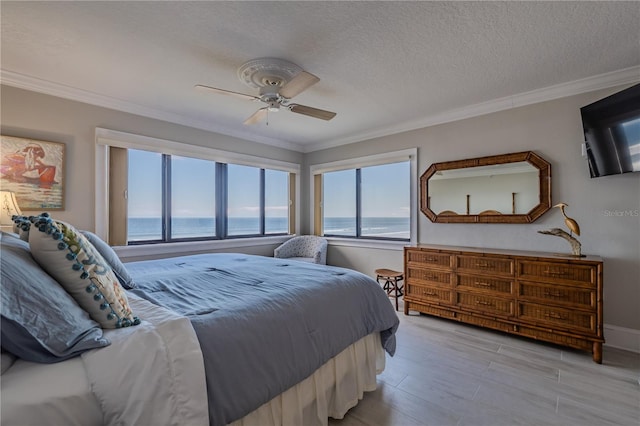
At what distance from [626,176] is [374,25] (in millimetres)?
2781

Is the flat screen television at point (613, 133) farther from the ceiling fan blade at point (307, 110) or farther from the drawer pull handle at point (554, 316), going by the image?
the ceiling fan blade at point (307, 110)

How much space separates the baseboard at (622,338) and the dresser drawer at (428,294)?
140cm

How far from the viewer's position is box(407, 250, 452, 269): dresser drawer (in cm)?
327

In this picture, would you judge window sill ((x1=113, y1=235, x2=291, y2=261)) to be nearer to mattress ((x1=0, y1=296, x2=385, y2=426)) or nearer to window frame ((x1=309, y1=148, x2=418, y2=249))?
window frame ((x1=309, y1=148, x2=418, y2=249))

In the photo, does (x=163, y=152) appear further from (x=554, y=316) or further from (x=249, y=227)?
(x=554, y=316)

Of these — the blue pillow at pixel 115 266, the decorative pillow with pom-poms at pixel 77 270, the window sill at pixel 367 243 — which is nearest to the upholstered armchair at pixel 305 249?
the window sill at pixel 367 243

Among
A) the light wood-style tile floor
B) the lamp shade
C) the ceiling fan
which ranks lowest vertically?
the light wood-style tile floor

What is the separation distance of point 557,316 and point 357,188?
3.10 meters

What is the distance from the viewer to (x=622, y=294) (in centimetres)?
268

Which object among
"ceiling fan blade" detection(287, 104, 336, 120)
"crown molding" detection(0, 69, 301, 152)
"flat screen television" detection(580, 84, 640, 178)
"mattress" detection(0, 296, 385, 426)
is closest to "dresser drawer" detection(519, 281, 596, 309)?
"flat screen television" detection(580, 84, 640, 178)

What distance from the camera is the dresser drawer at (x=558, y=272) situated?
2457 mm

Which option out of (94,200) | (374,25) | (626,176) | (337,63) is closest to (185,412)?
(374,25)

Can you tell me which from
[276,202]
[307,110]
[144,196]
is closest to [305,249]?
[276,202]

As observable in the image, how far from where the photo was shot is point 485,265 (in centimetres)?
300
